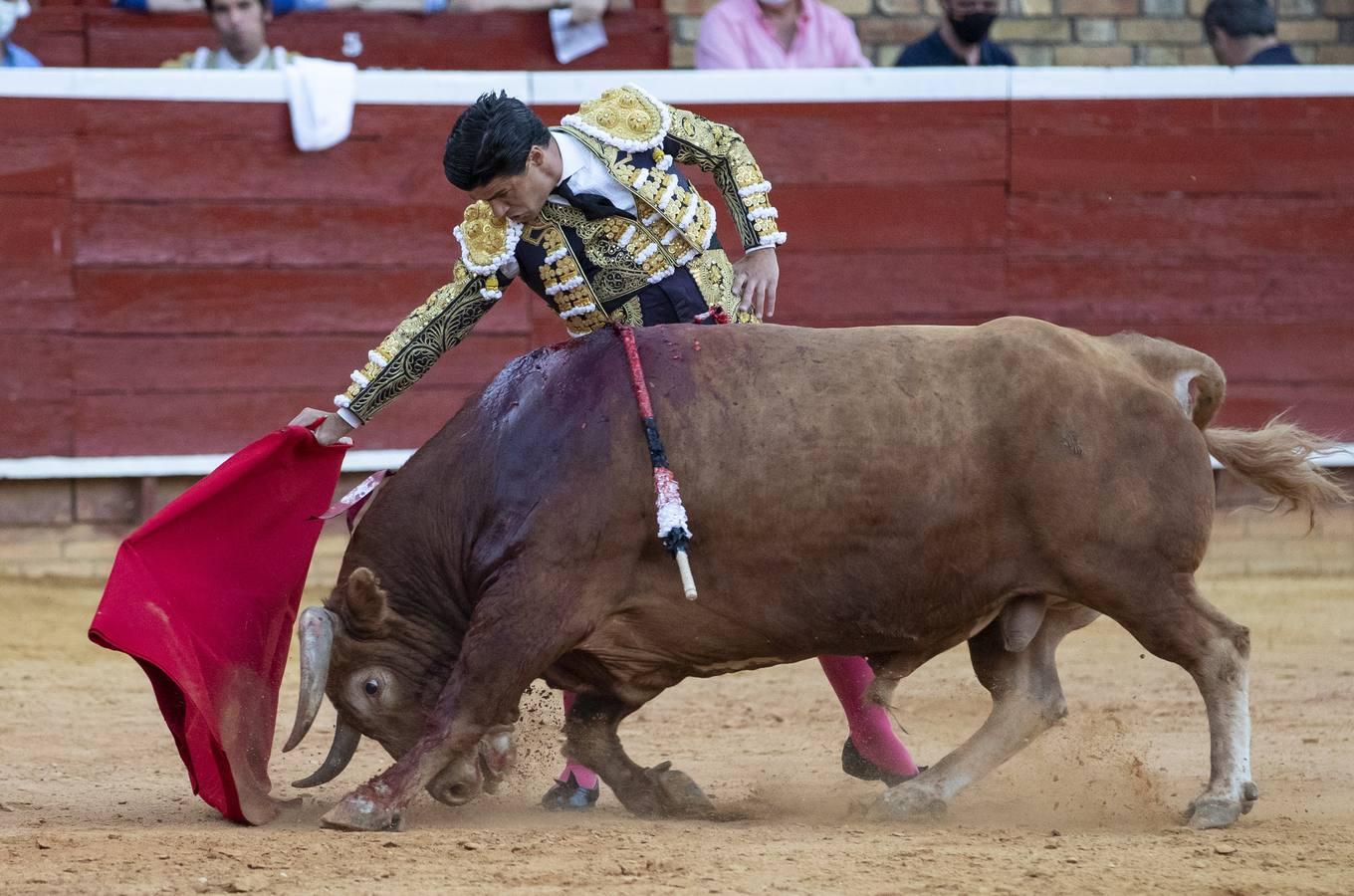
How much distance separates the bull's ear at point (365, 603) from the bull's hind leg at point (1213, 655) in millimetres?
1346

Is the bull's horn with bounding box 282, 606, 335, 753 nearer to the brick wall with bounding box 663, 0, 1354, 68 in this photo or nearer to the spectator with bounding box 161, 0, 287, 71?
the spectator with bounding box 161, 0, 287, 71

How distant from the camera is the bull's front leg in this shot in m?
3.37

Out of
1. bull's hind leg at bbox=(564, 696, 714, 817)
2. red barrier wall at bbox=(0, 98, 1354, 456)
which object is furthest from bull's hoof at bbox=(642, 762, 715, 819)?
red barrier wall at bbox=(0, 98, 1354, 456)

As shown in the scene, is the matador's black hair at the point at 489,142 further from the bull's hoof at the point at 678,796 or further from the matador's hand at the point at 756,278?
the bull's hoof at the point at 678,796

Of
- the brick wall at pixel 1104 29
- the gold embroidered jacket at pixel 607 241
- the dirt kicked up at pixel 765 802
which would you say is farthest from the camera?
the brick wall at pixel 1104 29

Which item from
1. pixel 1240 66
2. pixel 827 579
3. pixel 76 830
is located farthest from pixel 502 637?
pixel 1240 66

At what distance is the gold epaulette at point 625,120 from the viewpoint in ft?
12.0

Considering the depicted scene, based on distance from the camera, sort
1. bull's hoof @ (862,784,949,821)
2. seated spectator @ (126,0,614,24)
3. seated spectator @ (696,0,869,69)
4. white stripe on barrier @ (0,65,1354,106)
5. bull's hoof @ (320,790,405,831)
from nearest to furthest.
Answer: bull's hoof @ (320,790,405,831)
bull's hoof @ (862,784,949,821)
white stripe on barrier @ (0,65,1354,106)
seated spectator @ (696,0,869,69)
seated spectator @ (126,0,614,24)

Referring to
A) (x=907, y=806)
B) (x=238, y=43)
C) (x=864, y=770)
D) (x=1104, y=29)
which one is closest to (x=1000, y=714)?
(x=907, y=806)

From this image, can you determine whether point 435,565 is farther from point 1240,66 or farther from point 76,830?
point 1240,66

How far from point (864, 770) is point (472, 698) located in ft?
3.28

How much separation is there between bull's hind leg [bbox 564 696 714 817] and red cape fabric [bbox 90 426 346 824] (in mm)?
604

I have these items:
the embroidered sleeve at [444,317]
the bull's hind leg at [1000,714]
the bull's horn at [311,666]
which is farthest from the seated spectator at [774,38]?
the bull's horn at [311,666]

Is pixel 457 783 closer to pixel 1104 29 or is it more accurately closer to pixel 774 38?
pixel 774 38
